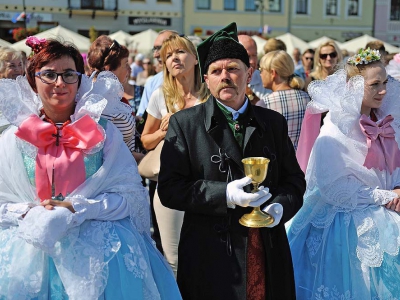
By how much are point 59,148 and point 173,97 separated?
1353 millimetres

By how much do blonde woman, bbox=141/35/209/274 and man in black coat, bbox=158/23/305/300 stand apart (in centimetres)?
98

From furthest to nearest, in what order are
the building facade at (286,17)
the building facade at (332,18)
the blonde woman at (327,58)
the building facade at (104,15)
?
the building facade at (332,18) → the building facade at (286,17) → the building facade at (104,15) → the blonde woman at (327,58)

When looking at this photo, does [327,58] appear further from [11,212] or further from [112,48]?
[11,212]

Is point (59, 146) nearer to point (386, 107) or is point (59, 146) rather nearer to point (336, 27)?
point (386, 107)

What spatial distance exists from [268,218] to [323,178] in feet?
2.73

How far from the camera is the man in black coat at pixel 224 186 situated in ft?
8.09

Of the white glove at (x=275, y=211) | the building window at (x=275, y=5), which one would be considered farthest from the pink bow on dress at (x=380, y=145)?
the building window at (x=275, y=5)

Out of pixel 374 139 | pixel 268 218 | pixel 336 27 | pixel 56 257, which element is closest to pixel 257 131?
pixel 268 218

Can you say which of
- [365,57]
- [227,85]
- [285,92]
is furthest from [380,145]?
[285,92]

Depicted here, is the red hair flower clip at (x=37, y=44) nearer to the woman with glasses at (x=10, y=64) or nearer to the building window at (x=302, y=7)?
the woman with glasses at (x=10, y=64)

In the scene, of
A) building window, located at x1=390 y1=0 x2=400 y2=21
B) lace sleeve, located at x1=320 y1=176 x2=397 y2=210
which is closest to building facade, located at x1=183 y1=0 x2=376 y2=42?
building window, located at x1=390 y1=0 x2=400 y2=21

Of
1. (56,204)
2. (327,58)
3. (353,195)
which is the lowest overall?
(353,195)

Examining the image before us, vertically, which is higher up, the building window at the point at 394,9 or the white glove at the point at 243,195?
the building window at the point at 394,9

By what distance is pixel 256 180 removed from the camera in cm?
226
